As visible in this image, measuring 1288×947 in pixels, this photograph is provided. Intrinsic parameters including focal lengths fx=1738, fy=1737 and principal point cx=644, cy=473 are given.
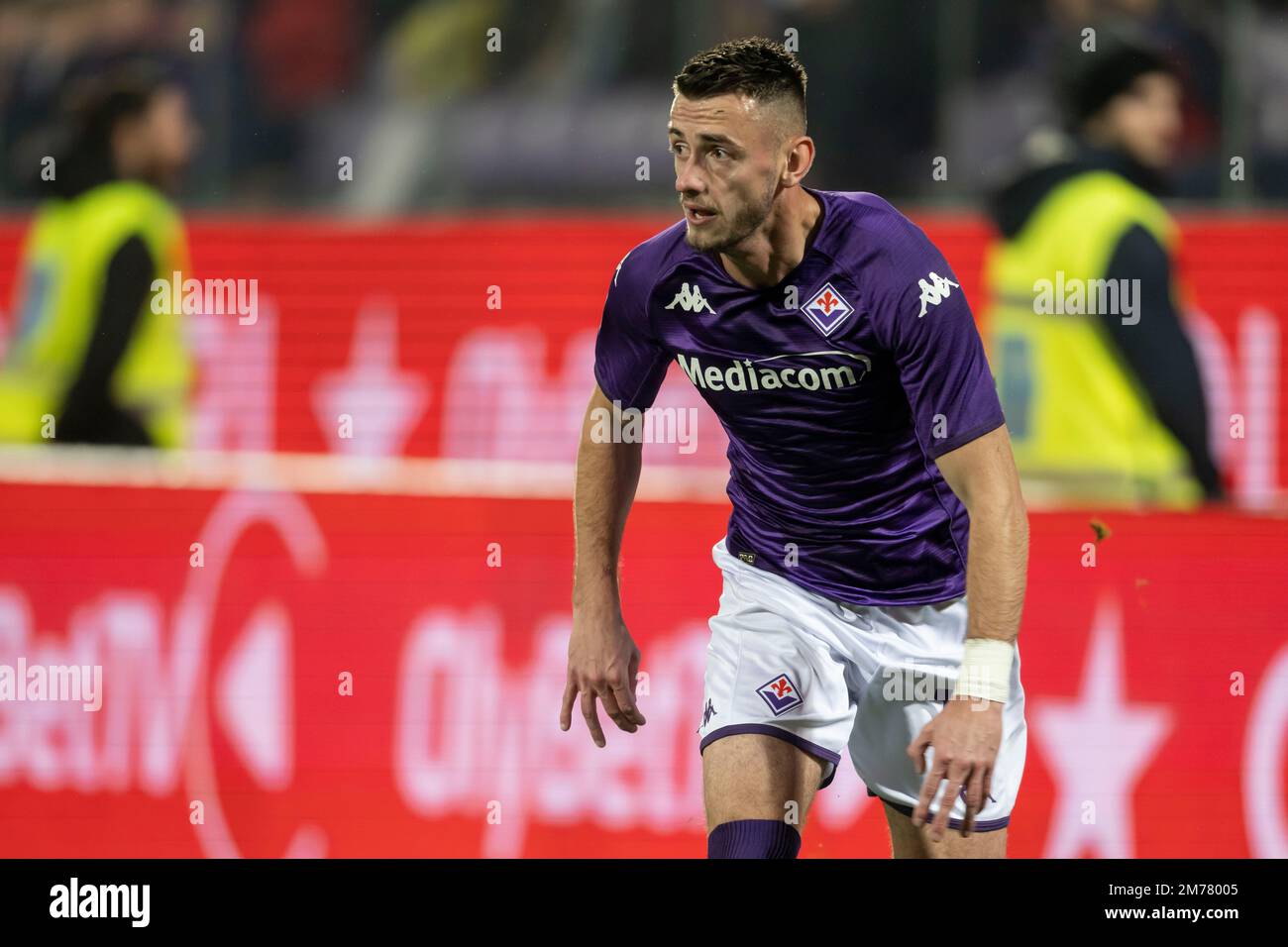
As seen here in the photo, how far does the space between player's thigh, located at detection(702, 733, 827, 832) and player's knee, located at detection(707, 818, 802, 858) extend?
2 centimetres

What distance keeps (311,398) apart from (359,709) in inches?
64.3

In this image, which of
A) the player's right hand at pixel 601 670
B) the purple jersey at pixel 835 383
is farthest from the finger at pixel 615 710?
the purple jersey at pixel 835 383

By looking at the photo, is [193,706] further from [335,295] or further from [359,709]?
[335,295]

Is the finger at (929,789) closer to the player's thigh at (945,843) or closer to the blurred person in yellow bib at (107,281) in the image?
the player's thigh at (945,843)

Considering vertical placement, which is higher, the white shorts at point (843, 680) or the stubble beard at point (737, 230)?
the stubble beard at point (737, 230)

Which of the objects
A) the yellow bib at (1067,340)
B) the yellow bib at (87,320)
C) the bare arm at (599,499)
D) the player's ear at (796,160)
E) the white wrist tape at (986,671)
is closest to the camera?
the white wrist tape at (986,671)

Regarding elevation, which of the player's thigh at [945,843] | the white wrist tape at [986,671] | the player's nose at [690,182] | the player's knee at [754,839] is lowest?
the player's thigh at [945,843]

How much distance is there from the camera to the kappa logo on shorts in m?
4.09

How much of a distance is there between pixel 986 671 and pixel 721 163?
1.23 metres

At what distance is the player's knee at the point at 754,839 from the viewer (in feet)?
12.8

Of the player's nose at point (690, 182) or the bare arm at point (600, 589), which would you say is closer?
the player's nose at point (690, 182)

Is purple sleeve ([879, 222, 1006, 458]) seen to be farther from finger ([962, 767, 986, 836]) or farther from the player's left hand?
finger ([962, 767, 986, 836])

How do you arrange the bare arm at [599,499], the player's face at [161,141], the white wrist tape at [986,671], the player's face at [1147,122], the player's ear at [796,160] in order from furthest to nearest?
1. the player's face at [161,141]
2. the player's face at [1147,122]
3. the bare arm at [599,499]
4. the player's ear at [796,160]
5. the white wrist tape at [986,671]

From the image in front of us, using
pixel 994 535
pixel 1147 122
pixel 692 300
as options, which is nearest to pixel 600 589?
pixel 692 300
